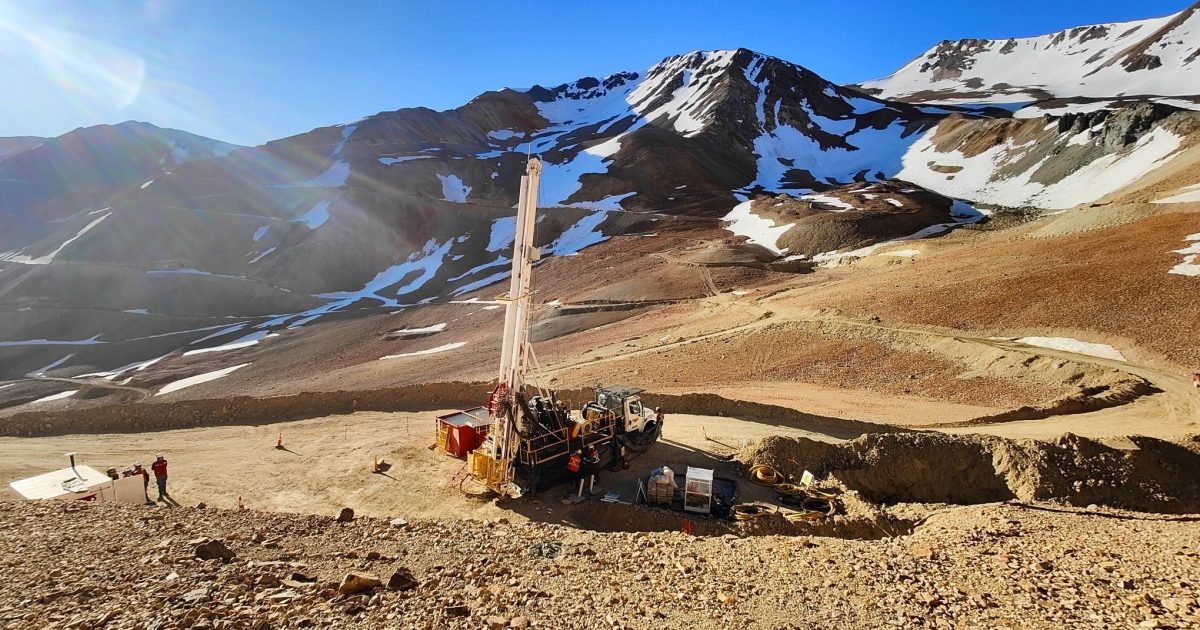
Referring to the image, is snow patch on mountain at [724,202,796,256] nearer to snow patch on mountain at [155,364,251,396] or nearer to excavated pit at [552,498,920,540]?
excavated pit at [552,498,920,540]

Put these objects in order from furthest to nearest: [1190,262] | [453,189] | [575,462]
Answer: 1. [453,189]
2. [1190,262]
3. [575,462]

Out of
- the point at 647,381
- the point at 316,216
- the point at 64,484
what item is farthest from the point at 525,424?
the point at 316,216

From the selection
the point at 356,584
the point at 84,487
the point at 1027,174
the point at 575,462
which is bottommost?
the point at 575,462

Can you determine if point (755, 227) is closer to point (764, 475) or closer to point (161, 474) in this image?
point (764, 475)

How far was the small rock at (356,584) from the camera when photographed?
21.9 feet

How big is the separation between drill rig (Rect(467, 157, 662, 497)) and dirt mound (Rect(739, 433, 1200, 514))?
4.19 metres

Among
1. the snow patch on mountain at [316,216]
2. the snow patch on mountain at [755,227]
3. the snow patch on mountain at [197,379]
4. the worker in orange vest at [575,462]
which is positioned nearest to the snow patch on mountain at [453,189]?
the snow patch on mountain at [316,216]

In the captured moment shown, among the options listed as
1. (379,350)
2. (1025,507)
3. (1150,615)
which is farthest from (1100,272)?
(379,350)

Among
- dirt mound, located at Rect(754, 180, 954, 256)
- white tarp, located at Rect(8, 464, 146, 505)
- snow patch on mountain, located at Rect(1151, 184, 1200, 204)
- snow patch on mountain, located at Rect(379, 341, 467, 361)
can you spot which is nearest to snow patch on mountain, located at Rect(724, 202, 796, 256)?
dirt mound, located at Rect(754, 180, 954, 256)

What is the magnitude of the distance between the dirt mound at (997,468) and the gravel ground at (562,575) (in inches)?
138

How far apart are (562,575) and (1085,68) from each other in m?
216

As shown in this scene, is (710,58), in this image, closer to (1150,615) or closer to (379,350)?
(379,350)

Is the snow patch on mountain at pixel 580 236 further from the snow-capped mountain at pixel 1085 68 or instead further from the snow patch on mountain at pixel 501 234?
the snow-capped mountain at pixel 1085 68

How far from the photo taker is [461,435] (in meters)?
16.8
